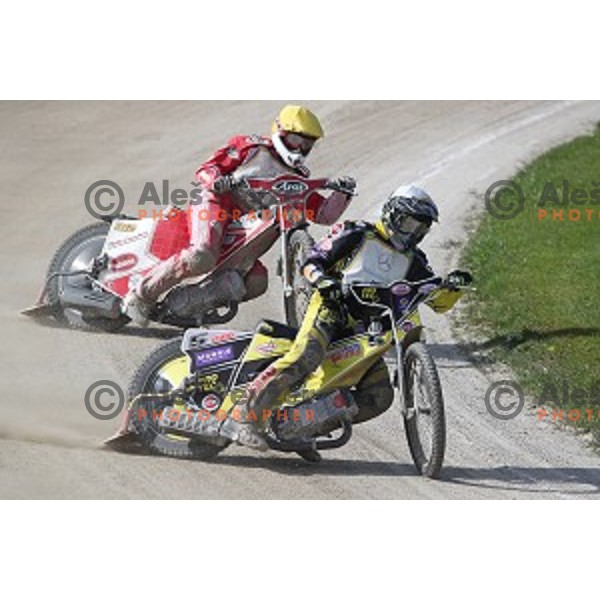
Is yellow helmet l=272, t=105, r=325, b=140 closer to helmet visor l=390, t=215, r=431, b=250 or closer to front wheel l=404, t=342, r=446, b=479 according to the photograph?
helmet visor l=390, t=215, r=431, b=250

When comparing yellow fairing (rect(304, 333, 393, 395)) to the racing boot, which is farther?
the racing boot

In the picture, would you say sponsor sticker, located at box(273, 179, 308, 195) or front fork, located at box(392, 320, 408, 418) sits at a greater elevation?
sponsor sticker, located at box(273, 179, 308, 195)

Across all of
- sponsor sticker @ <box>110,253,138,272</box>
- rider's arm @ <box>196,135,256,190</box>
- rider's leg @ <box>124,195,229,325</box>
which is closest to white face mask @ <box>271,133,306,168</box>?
rider's arm @ <box>196,135,256,190</box>

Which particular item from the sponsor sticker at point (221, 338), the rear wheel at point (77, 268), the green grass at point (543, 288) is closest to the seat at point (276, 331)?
the sponsor sticker at point (221, 338)

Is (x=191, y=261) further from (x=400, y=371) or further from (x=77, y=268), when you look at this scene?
(x=400, y=371)

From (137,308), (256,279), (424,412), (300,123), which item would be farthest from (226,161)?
(424,412)

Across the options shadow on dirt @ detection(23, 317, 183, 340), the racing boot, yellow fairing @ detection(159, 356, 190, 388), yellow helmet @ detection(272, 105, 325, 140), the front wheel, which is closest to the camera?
the front wheel

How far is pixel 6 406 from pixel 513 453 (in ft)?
15.9

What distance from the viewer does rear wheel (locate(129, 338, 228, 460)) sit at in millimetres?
14305

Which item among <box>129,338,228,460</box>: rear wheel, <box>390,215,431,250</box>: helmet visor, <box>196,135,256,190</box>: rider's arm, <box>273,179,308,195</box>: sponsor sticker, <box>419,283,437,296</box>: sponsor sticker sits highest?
<box>196,135,256,190</box>: rider's arm

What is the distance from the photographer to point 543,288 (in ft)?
63.9

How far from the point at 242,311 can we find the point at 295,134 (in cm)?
263

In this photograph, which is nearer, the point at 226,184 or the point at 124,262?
the point at 226,184

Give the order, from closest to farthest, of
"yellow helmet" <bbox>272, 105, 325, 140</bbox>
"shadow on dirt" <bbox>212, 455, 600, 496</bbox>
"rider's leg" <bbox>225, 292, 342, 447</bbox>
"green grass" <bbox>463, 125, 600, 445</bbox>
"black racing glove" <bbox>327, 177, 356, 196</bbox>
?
"rider's leg" <bbox>225, 292, 342, 447</bbox>
"shadow on dirt" <bbox>212, 455, 600, 496</bbox>
"yellow helmet" <bbox>272, 105, 325, 140</bbox>
"black racing glove" <bbox>327, 177, 356, 196</bbox>
"green grass" <bbox>463, 125, 600, 445</bbox>
